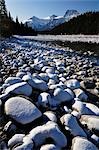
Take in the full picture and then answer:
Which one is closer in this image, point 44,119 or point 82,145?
point 82,145

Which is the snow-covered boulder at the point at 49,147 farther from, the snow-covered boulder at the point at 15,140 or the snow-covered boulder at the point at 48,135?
the snow-covered boulder at the point at 15,140

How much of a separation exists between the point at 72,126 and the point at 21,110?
694mm

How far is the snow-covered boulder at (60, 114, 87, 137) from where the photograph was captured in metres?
3.73

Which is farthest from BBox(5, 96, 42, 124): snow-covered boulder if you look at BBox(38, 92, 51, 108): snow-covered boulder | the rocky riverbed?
BBox(38, 92, 51, 108): snow-covered boulder

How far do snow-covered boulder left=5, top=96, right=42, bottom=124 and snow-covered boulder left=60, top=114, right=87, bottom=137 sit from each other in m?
0.36

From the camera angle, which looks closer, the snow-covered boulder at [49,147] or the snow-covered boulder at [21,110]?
the snow-covered boulder at [49,147]

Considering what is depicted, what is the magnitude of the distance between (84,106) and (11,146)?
150 centimetres

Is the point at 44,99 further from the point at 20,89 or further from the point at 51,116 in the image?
the point at 51,116

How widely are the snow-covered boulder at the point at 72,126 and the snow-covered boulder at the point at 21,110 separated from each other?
360 mm

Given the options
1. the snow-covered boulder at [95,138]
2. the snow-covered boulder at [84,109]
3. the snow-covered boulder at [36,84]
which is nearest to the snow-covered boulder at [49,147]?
the snow-covered boulder at [95,138]

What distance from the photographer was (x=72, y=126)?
3814 mm

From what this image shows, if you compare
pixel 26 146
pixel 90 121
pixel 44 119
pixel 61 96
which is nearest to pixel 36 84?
pixel 61 96

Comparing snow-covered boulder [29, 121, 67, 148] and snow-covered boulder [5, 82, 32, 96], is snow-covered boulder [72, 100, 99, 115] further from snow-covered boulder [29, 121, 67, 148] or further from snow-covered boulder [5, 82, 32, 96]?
snow-covered boulder [29, 121, 67, 148]

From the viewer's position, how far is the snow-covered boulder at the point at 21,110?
3.88 meters
